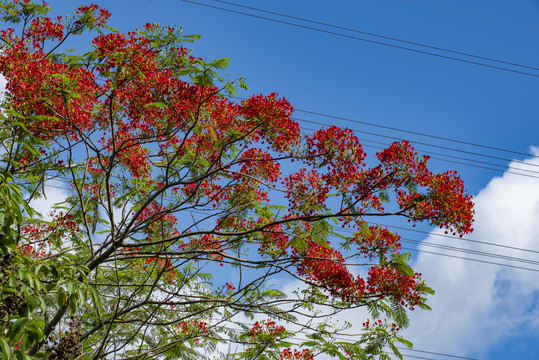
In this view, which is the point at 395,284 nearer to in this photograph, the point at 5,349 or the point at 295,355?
the point at 295,355

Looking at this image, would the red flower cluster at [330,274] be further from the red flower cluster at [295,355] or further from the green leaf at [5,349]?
the green leaf at [5,349]

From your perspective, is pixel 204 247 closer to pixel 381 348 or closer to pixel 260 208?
pixel 260 208

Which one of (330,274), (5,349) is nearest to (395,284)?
(330,274)

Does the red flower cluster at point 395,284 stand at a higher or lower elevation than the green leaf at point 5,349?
higher

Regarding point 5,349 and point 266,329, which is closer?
point 5,349

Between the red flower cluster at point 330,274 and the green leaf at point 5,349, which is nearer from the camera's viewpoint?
the green leaf at point 5,349

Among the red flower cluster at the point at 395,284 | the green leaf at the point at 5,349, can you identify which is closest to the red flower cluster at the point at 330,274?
the red flower cluster at the point at 395,284

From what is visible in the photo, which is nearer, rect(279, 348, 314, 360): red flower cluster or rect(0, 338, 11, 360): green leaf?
rect(0, 338, 11, 360): green leaf

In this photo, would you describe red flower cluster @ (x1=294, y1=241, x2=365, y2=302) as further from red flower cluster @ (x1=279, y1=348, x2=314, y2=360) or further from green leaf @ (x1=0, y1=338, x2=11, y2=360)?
green leaf @ (x1=0, y1=338, x2=11, y2=360)

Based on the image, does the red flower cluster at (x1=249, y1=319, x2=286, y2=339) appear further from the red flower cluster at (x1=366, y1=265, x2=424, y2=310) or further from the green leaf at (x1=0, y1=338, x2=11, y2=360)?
the green leaf at (x1=0, y1=338, x2=11, y2=360)

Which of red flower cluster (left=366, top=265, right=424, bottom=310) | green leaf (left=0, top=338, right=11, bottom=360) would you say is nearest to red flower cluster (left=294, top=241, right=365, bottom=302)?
red flower cluster (left=366, top=265, right=424, bottom=310)

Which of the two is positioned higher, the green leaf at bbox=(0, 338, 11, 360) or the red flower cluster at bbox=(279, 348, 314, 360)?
the red flower cluster at bbox=(279, 348, 314, 360)

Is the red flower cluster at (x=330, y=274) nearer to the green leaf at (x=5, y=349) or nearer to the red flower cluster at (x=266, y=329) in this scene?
the red flower cluster at (x=266, y=329)

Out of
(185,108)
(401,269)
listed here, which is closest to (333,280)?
(401,269)
